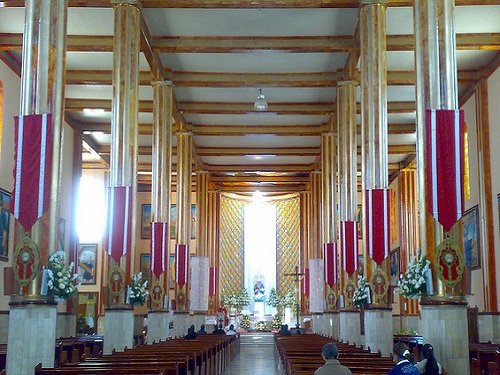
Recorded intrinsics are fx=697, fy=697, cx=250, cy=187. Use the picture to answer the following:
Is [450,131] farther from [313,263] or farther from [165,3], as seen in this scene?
[313,263]

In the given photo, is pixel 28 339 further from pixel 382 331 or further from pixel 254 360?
pixel 254 360

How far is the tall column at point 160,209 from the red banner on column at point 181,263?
2.53 meters

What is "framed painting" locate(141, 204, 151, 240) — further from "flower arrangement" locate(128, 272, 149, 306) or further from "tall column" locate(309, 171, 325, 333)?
"flower arrangement" locate(128, 272, 149, 306)

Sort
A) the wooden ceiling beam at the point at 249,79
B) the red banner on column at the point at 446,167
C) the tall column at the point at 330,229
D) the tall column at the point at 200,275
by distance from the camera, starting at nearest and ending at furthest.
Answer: the red banner on column at the point at 446,167 → the wooden ceiling beam at the point at 249,79 → the tall column at the point at 330,229 → the tall column at the point at 200,275

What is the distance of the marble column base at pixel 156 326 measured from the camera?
71.0 ft

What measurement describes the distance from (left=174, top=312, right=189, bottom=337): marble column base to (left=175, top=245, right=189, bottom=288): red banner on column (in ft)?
4.16

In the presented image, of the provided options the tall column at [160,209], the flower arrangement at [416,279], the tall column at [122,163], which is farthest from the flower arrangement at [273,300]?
the flower arrangement at [416,279]

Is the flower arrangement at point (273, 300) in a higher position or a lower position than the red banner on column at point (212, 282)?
lower

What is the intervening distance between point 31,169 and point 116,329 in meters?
6.50

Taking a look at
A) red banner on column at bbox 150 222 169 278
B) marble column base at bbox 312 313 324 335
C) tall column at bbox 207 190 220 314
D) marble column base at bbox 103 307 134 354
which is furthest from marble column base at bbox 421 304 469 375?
tall column at bbox 207 190 220 314

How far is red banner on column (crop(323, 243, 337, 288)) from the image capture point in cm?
2502

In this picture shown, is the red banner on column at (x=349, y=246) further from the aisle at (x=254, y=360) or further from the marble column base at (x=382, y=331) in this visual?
the marble column base at (x=382, y=331)

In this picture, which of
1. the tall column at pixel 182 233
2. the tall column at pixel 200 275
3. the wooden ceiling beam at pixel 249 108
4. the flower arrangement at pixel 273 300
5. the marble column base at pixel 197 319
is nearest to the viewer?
the tall column at pixel 182 233

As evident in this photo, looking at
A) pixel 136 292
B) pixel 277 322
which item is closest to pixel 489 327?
pixel 136 292
